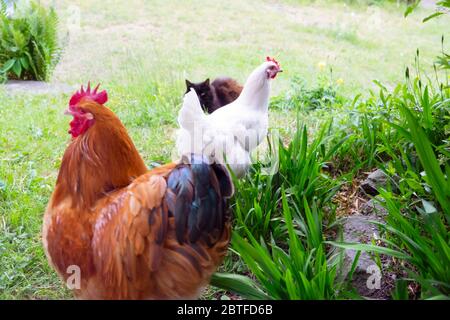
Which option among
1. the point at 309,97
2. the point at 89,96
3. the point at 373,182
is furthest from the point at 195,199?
the point at 309,97

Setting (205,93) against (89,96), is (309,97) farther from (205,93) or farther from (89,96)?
(89,96)

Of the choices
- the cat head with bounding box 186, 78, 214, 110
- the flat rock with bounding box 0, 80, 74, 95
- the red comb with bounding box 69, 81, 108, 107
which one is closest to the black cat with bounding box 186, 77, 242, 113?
the cat head with bounding box 186, 78, 214, 110

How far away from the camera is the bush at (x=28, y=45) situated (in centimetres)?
530

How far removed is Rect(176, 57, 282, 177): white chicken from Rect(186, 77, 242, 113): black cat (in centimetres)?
62

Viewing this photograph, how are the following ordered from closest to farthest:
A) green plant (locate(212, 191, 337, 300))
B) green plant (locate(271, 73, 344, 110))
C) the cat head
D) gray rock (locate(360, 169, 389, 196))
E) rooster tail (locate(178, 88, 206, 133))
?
1. green plant (locate(212, 191, 337, 300))
2. rooster tail (locate(178, 88, 206, 133))
3. gray rock (locate(360, 169, 389, 196))
4. the cat head
5. green plant (locate(271, 73, 344, 110))

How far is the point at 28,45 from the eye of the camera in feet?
17.8

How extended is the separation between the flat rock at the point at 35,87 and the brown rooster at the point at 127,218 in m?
3.37

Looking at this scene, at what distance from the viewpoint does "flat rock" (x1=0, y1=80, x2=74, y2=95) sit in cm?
493

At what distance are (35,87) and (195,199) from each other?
4.12 metres

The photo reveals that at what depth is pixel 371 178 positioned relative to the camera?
2834 mm

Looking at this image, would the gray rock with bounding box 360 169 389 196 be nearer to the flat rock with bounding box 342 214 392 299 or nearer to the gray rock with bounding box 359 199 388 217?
the gray rock with bounding box 359 199 388 217

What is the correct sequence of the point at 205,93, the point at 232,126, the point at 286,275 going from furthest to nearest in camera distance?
the point at 205,93, the point at 232,126, the point at 286,275

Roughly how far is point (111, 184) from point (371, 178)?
1.65 meters

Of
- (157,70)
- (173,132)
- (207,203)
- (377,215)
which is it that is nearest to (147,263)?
(207,203)
